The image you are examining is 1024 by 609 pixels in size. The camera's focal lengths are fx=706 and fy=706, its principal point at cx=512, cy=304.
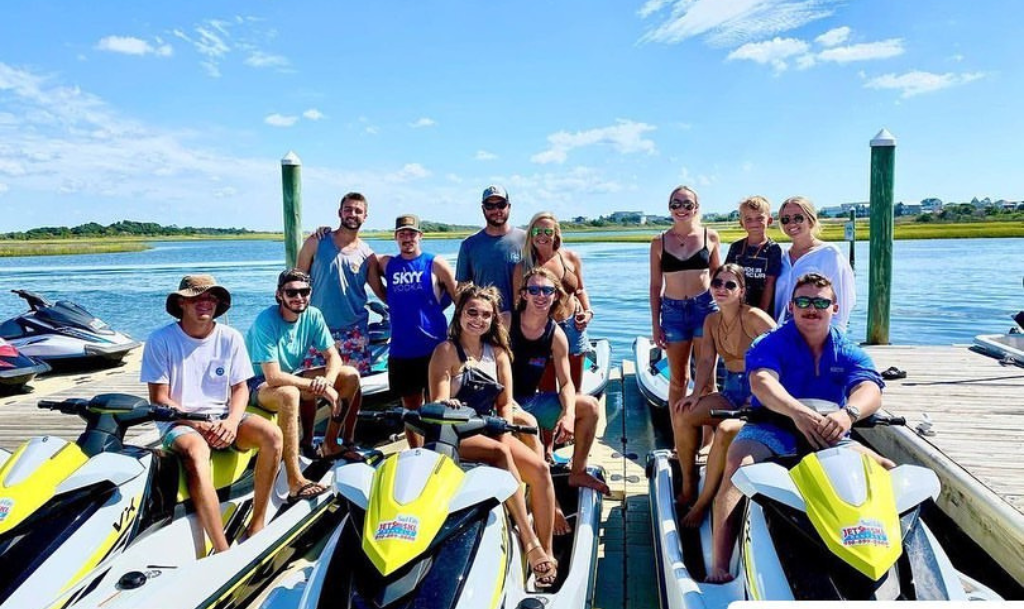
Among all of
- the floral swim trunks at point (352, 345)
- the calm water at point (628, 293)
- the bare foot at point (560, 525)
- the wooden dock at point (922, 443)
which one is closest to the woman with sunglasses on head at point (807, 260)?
the wooden dock at point (922, 443)

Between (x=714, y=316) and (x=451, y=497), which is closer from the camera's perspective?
(x=451, y=497)

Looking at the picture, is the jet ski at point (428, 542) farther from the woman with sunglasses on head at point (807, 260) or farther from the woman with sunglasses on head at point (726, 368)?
the woman with sunglasses on head at point (807, 260)

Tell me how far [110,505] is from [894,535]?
2.87 m

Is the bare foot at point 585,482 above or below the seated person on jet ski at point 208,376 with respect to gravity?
below

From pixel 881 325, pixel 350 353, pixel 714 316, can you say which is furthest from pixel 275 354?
pixel 881 325

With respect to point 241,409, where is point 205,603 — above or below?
below

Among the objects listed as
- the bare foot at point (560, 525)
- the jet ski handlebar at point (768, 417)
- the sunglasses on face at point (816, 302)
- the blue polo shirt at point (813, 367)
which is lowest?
the bare foot at point (560, 525)

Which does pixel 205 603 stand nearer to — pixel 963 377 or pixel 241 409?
pixel 241 409

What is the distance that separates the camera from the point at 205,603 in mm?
2617

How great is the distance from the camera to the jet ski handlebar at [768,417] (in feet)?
9.00

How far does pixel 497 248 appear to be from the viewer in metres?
4.46

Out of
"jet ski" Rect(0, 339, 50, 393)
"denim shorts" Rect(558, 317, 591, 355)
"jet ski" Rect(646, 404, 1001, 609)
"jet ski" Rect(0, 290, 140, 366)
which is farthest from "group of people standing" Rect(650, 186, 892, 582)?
"jet ski" Rect(0, 290, 140, 366)

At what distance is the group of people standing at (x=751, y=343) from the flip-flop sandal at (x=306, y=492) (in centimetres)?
185

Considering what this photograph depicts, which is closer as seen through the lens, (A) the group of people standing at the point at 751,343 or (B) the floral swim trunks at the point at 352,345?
(A) the group of people standing at the point at 751,343
